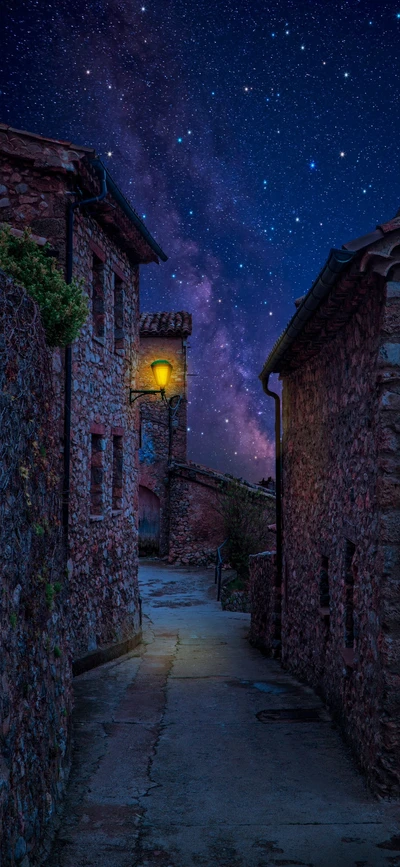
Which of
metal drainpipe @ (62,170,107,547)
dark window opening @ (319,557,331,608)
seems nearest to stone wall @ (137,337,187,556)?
metal drainpipe @ (62,170,107,547)

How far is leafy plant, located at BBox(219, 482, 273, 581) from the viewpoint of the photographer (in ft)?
74.1

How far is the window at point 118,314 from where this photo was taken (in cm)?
1188

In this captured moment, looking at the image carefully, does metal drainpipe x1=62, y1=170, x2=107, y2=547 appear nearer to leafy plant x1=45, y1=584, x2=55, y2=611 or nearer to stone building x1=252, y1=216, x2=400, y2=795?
stone building x1=252, y1=216, x2=400, y2=795

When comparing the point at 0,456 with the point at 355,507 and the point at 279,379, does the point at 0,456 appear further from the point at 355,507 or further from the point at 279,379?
the point at 279,379

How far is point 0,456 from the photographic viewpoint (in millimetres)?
3650

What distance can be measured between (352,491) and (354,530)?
13.9 inches

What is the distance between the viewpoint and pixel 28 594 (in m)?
4.29

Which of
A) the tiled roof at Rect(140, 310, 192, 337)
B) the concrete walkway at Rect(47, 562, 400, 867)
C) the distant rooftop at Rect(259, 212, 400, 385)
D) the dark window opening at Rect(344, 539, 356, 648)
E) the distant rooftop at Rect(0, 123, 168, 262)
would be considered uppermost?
the tiled roof at Rect(140, 310, 192, 337)

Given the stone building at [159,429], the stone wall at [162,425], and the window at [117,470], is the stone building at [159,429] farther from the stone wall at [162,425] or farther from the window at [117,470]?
the window at [117,470]

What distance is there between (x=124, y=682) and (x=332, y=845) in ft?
16.4

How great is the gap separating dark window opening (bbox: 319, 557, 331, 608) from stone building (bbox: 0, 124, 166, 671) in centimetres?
315

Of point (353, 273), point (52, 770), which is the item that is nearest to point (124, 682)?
point (52, 770)

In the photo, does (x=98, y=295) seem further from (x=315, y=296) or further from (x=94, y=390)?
(x=315, y=296)

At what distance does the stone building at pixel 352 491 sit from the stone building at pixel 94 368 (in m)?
2.64
